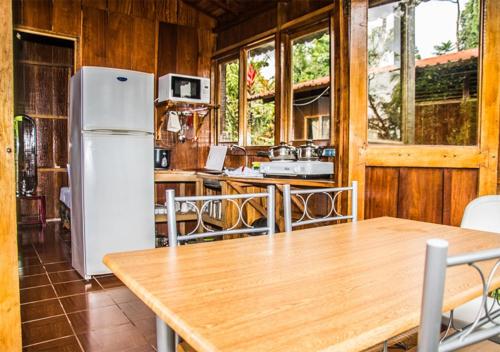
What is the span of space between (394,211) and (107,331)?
1981 millimetres

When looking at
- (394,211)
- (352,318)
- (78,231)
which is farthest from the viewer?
(78,231)

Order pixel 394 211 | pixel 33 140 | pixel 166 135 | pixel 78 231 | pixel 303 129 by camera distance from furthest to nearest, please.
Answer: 1. pixel 33 140
2. pixel 166 135
3. pixel 303 129
4. pixel 78 231
5. pixel 394 211

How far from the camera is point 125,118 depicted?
3537 millimetres

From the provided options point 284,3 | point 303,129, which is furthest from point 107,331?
point 284,3

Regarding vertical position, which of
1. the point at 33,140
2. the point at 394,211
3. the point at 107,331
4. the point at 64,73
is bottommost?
the point at 107,331

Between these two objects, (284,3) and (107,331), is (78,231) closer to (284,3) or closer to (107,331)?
(107,331)

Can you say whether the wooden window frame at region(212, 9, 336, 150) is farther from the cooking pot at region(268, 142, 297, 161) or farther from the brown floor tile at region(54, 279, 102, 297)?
the brown floor tile at region(54, 279, 102, 297)

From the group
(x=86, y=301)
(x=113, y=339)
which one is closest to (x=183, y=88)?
(x=86, y=301)

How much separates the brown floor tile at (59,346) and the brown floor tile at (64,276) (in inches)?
45.7

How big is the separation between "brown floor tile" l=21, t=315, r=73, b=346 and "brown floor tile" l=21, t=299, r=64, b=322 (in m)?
0.08

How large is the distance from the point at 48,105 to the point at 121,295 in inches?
164

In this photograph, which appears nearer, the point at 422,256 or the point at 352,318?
the point at 352,318

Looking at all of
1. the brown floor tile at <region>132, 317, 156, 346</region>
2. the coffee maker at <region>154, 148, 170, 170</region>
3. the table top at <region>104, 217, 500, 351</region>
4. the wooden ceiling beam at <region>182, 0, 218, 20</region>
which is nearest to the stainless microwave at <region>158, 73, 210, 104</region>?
the coffee maker at <region>154, 148, 170, 170</region>

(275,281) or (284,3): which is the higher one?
(284,3)
